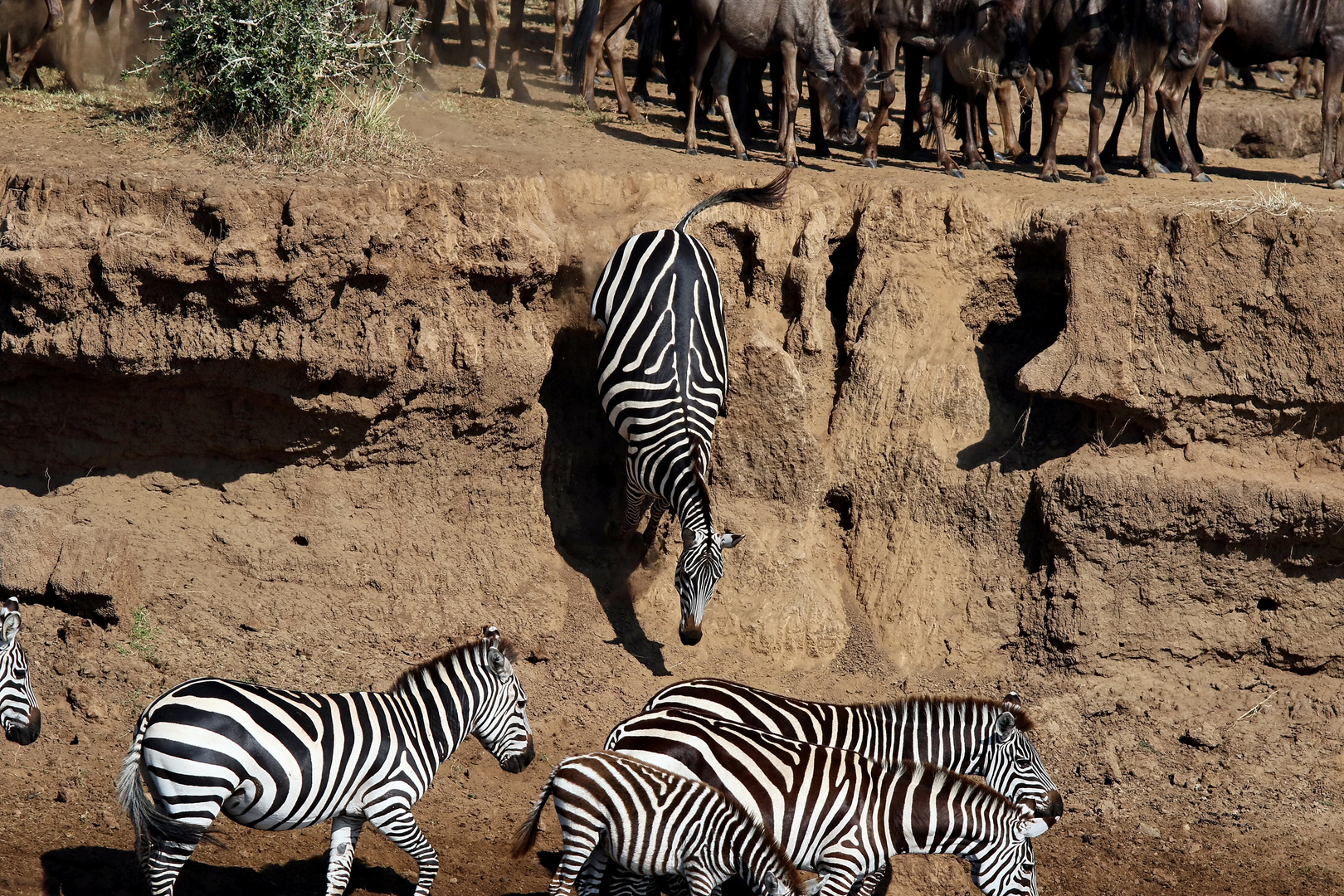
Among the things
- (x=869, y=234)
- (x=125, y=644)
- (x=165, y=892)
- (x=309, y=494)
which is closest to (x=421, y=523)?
(x=309, y=494)

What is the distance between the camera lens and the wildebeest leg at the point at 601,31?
41.9 ft

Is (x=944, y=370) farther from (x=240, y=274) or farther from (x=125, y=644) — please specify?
(x=125, y=644)

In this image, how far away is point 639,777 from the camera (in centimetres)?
602

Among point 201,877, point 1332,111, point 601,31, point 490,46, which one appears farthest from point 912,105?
point 201,877

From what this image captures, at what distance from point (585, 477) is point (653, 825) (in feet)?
13.7

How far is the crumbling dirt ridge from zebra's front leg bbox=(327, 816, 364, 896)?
1088 mm

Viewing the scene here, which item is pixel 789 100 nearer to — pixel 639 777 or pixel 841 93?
pixel 841 93

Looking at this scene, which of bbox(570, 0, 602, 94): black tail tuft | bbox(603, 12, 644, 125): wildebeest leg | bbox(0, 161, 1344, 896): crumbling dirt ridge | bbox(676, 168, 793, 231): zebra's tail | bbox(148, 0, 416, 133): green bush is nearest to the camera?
bbox(0, 161, 1344, 896): crumbling dirt ridge

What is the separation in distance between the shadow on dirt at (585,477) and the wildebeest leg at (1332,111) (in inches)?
262

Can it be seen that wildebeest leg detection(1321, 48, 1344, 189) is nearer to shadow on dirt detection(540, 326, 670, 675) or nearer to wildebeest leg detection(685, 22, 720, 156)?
wildebeest leg detection(685, 22, 720, 156)

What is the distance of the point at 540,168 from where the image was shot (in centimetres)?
960

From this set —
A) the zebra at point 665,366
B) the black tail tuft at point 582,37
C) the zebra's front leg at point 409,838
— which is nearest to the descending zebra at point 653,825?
the zebra's front leg at point 409,838

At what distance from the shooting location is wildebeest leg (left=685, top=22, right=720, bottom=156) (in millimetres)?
11328

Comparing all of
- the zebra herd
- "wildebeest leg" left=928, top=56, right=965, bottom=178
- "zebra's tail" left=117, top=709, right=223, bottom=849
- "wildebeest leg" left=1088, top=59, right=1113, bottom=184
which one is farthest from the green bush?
"wildebeest leg" left=1088, top=59, right=1113, bottom=184
